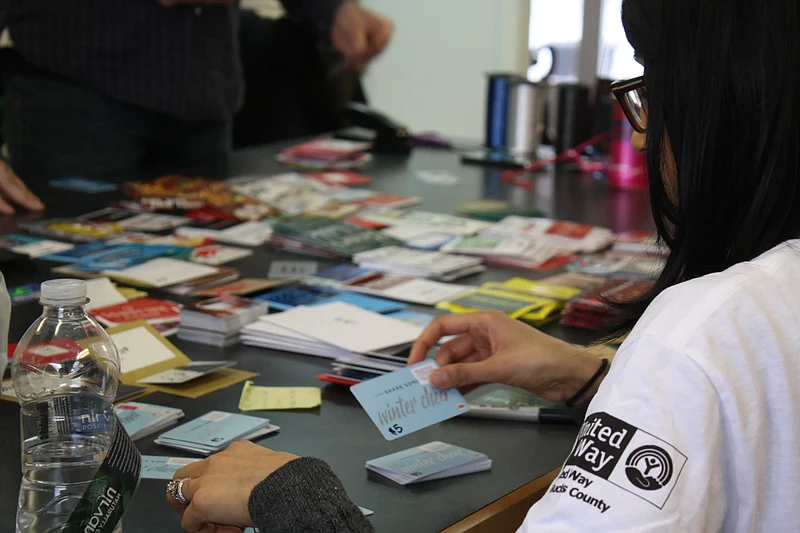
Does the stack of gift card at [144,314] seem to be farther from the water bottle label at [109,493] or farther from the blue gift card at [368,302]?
the water bottle label at [109,493]

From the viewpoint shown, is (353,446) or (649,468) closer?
(649,468)

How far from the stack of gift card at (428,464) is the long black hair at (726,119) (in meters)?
0.34

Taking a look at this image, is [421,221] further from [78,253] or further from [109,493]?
[109,493]

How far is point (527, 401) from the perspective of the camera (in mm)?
1237

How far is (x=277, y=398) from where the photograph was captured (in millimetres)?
1219

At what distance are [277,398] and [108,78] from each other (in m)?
1.60

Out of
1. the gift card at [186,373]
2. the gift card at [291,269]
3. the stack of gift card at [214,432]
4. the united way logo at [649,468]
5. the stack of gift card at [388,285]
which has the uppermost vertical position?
the united way logo at [649,468]

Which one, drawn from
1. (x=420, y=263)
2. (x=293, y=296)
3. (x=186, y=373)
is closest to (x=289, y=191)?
(x=420, y=263)

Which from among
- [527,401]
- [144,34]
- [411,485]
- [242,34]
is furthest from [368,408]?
[242,34]

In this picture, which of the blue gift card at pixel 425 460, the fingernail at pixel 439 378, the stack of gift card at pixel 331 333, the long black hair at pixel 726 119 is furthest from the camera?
the stack of gift card at pixel 331 333

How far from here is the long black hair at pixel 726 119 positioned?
0.78 meters

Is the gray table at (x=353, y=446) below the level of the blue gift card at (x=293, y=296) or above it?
below

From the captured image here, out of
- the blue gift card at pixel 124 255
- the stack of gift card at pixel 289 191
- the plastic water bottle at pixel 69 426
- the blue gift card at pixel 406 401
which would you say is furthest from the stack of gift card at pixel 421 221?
the plastic water bottle at pixel 69 426

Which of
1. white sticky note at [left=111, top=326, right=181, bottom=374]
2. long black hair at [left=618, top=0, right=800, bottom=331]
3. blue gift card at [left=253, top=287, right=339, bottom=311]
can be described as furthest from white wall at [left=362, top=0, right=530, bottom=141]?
long black hair at [left=618, top=0, right=800, bottom=331]
